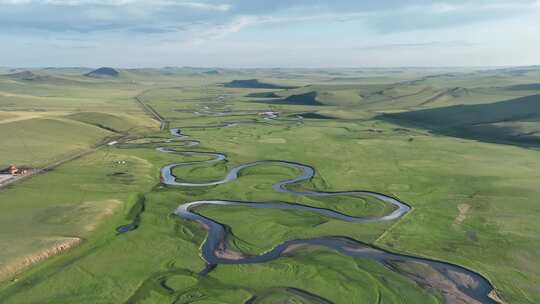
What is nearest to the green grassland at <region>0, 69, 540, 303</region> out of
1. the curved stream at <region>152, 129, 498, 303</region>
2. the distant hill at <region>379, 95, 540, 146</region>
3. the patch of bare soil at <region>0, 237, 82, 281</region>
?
the patch of bare soil at <region>0, 237, 82, 281</region>

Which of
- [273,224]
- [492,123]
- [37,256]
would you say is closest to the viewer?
[37,256]

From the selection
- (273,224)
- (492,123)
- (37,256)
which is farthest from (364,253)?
(492,123)

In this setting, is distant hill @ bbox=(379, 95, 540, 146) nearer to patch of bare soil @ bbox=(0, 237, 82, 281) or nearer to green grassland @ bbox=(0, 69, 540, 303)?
green grassland @ bbox=(0, 69, 540, 303)

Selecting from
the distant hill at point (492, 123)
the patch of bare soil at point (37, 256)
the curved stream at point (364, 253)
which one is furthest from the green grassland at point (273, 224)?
the distant hill at point (492, 123)

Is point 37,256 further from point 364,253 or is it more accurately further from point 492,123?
point 492,123

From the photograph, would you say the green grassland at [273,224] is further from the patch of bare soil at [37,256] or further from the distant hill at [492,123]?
the distant hill at [492,123]

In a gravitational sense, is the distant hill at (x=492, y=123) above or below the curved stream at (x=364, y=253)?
above

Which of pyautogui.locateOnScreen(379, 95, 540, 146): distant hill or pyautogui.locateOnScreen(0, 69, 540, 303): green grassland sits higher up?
pyautogui.locateOnScreen(379, 95, 540, 146): distant hill

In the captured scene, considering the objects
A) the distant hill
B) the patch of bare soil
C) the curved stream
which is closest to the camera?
the curved stream

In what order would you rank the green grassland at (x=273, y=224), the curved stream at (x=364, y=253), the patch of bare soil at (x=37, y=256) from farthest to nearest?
the patch of bare soil at (x=37, y=256) → the curved stream at (x=364, y=253) → the green grassland at (x=273, y=224)

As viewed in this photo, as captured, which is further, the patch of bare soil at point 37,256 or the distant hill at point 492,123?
the distant hill at point 492,123
